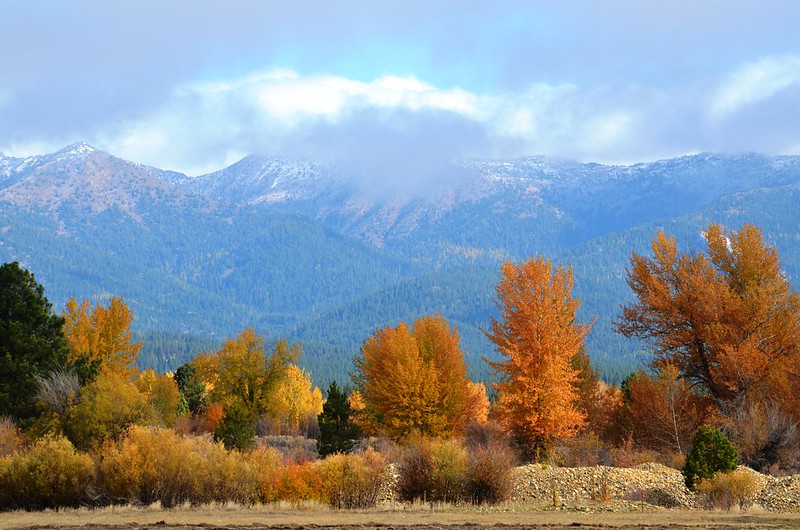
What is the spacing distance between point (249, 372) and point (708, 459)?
48.1 metres

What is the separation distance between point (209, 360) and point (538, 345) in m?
42.4

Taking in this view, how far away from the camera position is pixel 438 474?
1449 inches

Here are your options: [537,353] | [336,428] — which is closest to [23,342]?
[336,428]

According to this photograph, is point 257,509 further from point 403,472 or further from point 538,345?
point 538,345

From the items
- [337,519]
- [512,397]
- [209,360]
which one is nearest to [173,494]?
[337,519]

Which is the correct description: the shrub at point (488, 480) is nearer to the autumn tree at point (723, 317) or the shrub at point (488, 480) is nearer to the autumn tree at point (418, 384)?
the autumn tree at point (418, 384)

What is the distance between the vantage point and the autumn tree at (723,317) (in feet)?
167

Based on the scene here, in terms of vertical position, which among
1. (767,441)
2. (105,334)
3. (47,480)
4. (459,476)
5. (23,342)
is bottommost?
(459,476)

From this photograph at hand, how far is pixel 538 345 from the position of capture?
48250 millimetres

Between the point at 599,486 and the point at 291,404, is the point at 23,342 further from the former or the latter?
the point at 291,404

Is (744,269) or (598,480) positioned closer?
(598,480)

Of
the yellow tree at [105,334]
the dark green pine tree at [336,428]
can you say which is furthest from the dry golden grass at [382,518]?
the yellow tree at [105,334]

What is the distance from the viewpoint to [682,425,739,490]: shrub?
3616 centimetres

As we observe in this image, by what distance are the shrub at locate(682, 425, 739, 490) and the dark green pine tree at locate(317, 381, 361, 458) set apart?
23930 mm
